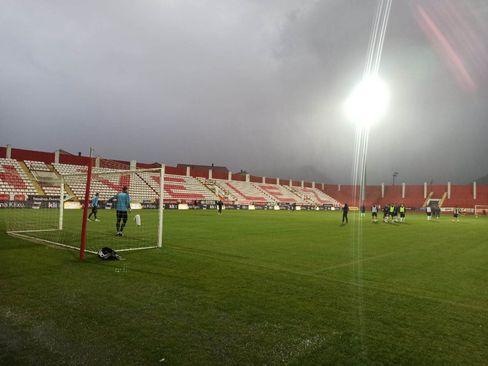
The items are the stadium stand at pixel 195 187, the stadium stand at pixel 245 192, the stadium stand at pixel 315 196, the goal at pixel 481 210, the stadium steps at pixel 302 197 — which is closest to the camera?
the stadium stand at pixel 195 187

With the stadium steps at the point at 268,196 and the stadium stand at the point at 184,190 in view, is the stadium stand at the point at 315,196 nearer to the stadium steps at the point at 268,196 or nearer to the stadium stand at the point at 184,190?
the stadium steps at the point at 268,196

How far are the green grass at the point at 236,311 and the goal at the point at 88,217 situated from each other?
209cm

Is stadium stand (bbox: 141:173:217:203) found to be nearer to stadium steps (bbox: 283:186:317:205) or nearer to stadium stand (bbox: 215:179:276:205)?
stadium stand (bbox: 215:179:276:205)

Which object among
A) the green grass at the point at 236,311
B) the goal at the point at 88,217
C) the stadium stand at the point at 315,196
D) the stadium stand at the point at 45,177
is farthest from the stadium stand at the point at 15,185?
the stadium stand at the point at 315,196

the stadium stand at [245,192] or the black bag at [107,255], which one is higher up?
the stadium stand at [245,192]

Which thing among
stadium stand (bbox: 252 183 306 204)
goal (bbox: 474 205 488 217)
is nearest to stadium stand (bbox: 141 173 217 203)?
stadium stand (bbox: 252 183 306 204)

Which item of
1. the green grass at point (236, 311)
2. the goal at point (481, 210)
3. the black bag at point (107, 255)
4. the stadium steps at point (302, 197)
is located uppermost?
the stadium steps at point (302, 197)

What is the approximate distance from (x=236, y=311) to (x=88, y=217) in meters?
20.6

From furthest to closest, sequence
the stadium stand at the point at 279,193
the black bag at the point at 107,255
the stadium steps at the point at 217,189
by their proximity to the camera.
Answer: the stadium stand at the point at 279,193 → the stadium steps at the point at 217,189 → the black bag at the point at 107,255

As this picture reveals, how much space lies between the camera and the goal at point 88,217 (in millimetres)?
11578

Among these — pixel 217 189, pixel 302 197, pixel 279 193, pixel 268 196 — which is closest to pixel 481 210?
pixel 302 197

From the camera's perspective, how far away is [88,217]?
2317 cm

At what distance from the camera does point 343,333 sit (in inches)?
176

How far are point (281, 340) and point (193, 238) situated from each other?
10245mm
